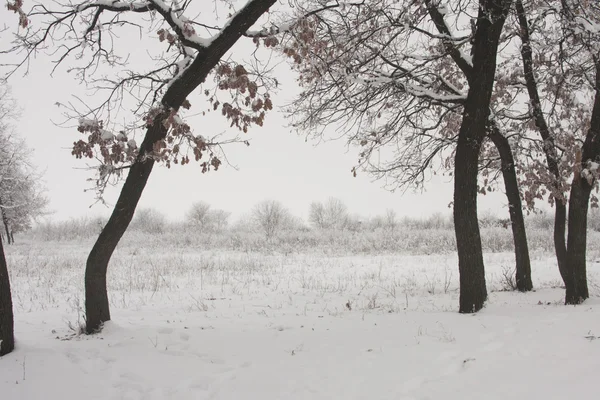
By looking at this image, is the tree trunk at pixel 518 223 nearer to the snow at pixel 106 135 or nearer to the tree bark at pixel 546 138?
the tree bark at pixel 546 138

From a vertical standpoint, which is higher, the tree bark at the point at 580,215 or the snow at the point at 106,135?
the snow at the point at 106,135

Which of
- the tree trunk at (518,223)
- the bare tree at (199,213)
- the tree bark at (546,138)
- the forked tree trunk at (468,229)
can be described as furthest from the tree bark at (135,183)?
the bare tree at (199,213)

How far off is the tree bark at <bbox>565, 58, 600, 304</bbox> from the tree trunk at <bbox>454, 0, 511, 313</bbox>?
1.76 meters

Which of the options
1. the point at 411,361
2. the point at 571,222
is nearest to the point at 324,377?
the point at 411,361

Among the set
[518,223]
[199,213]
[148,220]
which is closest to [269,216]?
[148,220]

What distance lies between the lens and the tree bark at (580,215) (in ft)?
20.5

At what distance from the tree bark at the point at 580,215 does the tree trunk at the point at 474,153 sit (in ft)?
5.77

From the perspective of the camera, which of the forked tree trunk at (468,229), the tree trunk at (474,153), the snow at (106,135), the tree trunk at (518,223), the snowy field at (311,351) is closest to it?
the snowy field at (311,351)

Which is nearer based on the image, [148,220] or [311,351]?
[311,351]

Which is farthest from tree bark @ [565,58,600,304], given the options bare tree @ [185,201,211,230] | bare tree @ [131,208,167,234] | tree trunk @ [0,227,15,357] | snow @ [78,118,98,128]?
bare tree @ [185,201,211,230]

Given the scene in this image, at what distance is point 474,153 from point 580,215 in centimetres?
222

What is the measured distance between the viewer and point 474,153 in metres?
6.02

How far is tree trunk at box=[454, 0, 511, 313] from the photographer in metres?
5.85

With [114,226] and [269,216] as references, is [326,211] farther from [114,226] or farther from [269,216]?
[114,226]
